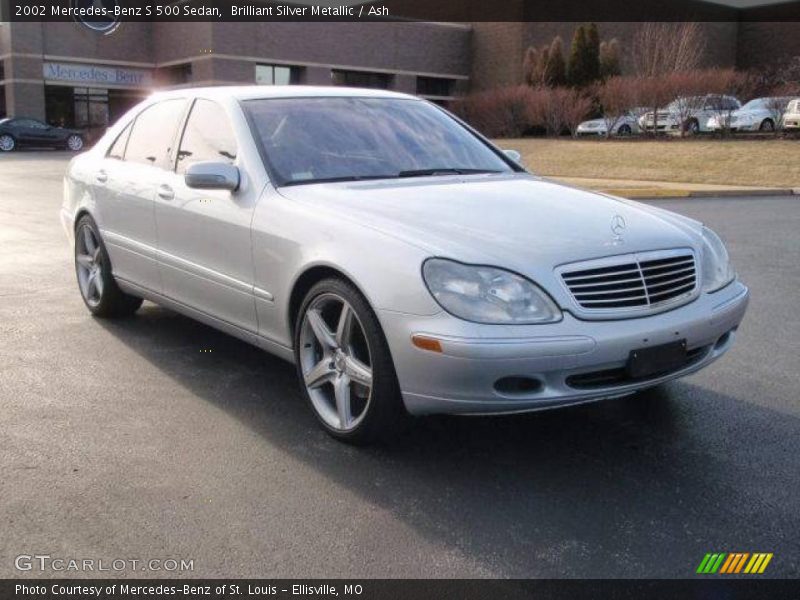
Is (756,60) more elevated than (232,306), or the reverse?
(756,60)

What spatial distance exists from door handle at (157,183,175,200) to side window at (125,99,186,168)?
0.69ft

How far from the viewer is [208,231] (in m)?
4.76

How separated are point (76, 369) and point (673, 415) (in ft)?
10.9

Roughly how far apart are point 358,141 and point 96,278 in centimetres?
250

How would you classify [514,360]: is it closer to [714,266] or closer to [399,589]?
[399,589]

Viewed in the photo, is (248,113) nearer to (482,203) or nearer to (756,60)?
(482,203)

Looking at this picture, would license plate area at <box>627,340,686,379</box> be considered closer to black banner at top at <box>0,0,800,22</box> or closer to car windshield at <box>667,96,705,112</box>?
car windshield at <box>667,96,705,112</box>

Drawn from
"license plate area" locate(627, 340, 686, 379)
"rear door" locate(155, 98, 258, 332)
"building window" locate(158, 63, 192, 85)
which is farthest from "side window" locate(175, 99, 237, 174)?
"building window" locate(158, 63, 192, 85)

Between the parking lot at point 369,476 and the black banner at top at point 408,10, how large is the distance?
1630 inches

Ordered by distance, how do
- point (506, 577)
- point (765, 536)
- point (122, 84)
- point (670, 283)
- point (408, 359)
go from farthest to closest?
point (122, 84), point (670, 283), point (408, 359), point (765, 536), point (506, 577)

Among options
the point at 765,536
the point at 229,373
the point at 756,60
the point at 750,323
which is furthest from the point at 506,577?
the point at 756,60

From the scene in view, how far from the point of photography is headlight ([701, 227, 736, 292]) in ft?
13.5

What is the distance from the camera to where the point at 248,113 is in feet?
16.0
